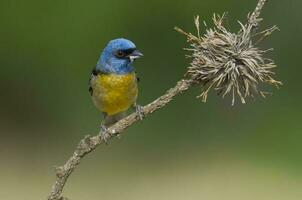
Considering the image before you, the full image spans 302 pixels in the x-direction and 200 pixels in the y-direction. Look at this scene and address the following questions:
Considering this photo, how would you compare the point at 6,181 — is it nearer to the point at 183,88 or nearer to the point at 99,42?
the point at 99,42

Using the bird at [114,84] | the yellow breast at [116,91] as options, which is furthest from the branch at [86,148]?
the yellow breast at [116,91]

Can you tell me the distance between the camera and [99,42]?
33.1ft

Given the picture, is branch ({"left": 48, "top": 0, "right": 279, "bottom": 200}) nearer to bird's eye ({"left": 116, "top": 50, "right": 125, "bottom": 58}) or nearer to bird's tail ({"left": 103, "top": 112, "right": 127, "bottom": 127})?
bird's eye ({"left": 116, "top": 50, "right": 125, "bottom": 58})

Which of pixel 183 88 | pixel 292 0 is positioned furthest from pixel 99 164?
pixel 183 88

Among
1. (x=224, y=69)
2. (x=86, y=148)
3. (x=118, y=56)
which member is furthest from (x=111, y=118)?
(x=224, y=69)

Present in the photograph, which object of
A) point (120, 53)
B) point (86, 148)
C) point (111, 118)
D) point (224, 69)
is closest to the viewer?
point (224, 69)

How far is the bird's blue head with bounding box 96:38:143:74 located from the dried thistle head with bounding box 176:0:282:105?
1676 millimetres

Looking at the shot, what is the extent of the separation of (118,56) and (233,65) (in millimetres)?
1977

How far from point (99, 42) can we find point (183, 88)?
8320 mm

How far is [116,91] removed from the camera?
13.4 feet

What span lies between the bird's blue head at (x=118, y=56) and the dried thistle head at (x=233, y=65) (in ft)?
5.50

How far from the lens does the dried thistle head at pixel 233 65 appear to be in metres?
1.83

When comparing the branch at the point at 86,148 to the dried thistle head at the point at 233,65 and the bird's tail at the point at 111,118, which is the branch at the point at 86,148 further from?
the bird's tail at the point at 111,118

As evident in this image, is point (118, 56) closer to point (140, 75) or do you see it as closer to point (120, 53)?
point (120, 53)
